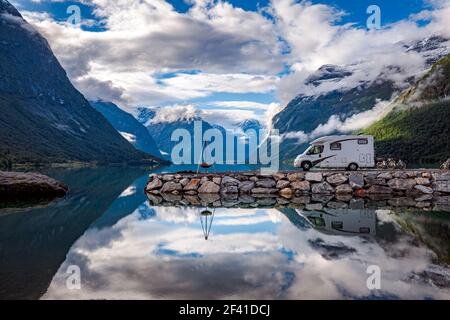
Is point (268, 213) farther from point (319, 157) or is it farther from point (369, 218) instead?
point (319, 157)

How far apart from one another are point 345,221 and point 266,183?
643 inches

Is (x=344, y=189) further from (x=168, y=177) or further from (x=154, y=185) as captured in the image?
(x=154, y=185)

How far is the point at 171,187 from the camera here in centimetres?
3628

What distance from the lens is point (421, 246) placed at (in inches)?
509

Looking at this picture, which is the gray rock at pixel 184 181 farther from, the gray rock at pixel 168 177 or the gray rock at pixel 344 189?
the gray rock at pixel 344 189

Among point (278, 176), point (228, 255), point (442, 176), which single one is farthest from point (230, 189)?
point (228, 255)

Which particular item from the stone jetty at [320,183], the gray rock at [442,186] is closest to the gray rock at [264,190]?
the stone jetty at [320,183]

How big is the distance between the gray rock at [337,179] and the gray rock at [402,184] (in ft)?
11.5

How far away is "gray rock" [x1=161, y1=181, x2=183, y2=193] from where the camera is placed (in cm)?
3594

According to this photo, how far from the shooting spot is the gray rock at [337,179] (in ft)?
111

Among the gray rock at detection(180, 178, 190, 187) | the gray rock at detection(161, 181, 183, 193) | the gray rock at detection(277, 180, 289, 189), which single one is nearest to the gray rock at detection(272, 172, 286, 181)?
the gray rock at detection(277, 180, 289, 189)

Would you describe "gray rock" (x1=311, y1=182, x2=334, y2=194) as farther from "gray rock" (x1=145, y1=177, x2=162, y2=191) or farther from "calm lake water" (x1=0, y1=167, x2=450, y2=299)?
"gray rock" (x1=145, y1=177, x2=162, y2=191)

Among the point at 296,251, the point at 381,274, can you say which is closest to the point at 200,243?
the point at 296,251
